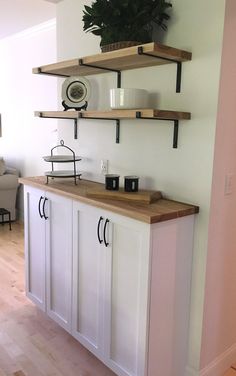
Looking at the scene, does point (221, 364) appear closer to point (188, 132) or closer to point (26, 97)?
point (188, 132)

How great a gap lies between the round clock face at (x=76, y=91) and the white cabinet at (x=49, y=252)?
69 cm

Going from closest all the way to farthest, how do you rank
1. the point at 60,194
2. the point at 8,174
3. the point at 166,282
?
1. the point at 166,282
2. the point at 60,194
3. the point at 8,174

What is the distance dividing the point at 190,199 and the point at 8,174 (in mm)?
3610

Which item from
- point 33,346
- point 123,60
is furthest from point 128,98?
point 33,346

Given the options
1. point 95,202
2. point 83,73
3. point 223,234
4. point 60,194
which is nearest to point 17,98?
point 83,73

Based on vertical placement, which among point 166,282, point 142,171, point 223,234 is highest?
point 142,171

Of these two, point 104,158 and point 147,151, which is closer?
point 147,151

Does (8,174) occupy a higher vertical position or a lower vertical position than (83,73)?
lower

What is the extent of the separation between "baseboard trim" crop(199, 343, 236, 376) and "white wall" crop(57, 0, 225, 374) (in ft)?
0.33

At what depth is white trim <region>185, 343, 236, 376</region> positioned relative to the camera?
1985mm

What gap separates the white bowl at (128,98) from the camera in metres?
1.92

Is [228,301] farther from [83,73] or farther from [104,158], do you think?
[83,73]

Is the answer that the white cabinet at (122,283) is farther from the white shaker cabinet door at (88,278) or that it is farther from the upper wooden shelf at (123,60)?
the upper wooden shelf at (123,60)

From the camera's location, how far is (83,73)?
2539 mm
